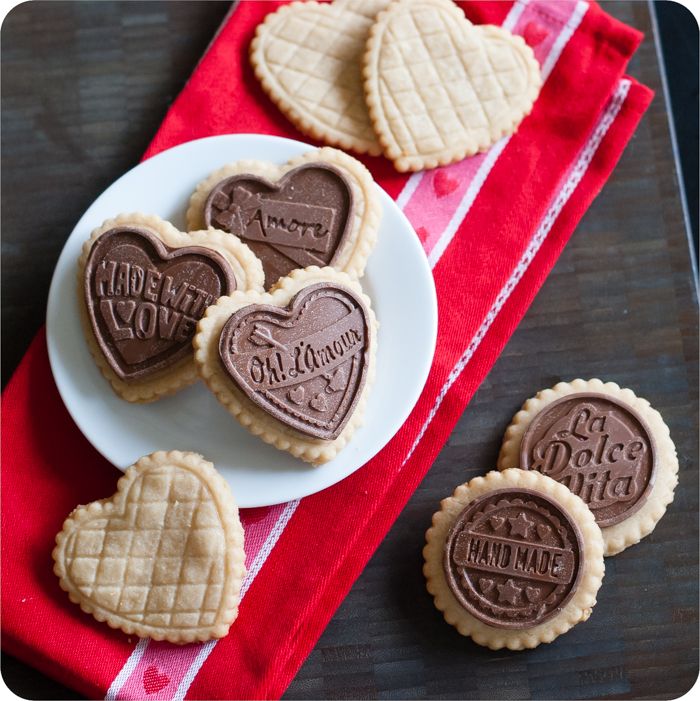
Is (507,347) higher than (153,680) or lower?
higher

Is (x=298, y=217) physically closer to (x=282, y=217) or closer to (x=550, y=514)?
(x=282, y=217)

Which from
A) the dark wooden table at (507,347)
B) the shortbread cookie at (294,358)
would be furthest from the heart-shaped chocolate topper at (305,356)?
the dark wooden table at (507,347)

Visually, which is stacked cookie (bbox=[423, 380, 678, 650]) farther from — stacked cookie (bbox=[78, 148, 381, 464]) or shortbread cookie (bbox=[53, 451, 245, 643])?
shortbread cookie (bbox=[53, 451, 245, 643])

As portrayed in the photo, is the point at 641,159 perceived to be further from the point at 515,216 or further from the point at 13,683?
the point at 13,683

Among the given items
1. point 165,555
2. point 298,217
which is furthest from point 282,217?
point 165,555

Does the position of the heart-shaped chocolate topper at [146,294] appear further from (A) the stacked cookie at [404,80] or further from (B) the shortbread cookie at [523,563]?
(B) the shortbread cookie at [523,563]

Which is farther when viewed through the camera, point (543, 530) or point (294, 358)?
point (543, 530)
